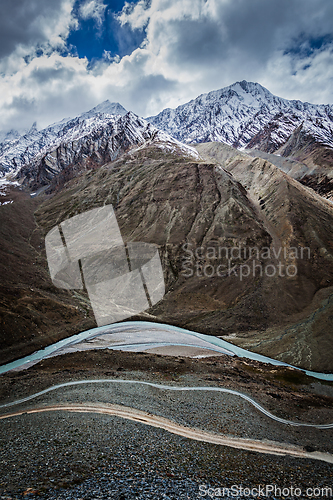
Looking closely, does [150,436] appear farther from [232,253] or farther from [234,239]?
[234,239]

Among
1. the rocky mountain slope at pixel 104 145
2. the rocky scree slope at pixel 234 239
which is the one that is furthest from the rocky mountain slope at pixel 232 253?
Answer: the rocky mountain slope at pixel 104 145

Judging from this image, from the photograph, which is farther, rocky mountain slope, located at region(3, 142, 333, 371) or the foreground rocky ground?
rocky mountain slope, located at region(3, 142, 333, 371)

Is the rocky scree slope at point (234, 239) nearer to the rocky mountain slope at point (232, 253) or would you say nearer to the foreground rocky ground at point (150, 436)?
the rocky mountain slope at point (232, 253)

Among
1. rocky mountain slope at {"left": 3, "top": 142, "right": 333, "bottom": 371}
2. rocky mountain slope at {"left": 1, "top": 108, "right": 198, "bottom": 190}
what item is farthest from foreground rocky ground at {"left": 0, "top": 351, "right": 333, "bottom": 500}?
rocky mountain slope at {"left": 1, "top": 108, "right": 198, "bottom": 190}

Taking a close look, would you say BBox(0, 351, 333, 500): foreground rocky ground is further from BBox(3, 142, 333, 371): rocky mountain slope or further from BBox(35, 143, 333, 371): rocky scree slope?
BBox(35, 143, 333, 371): rocky scree slope

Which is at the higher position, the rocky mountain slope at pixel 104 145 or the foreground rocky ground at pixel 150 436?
the rocky mountain slope at pixel 104 145

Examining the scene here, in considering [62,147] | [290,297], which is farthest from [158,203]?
[62,147]

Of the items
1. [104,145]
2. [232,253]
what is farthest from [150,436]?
[104,145]

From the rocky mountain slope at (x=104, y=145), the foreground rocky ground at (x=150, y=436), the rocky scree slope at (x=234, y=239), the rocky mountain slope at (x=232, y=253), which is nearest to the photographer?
the foreground rocky ground at (x=150, y=436)

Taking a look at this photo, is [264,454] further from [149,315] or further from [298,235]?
[298,235]
